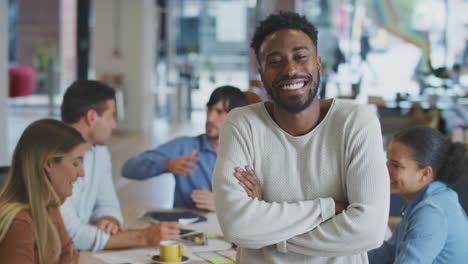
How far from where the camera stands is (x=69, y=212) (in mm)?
2811

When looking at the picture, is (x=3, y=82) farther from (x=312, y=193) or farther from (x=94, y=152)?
(x=312, y=193)

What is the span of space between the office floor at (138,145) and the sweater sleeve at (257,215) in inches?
190

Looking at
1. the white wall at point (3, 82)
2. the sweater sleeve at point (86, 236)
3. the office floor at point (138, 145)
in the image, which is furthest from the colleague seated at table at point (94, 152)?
the white wall at point (3, 82)

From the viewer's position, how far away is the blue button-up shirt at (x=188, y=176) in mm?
3670

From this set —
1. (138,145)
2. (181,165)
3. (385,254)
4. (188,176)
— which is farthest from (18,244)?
(138,145)

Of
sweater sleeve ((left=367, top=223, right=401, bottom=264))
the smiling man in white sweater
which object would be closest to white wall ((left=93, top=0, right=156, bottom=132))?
sweater sleeve ((left=367, top=223, right=401, bottom=264))

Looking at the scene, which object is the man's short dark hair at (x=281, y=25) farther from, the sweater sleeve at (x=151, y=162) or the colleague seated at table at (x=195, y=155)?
the sweater sleeve at (x=151, y=162)

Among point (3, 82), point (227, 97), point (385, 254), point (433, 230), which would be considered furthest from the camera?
point (3, 82)

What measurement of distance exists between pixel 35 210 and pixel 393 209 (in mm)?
2708

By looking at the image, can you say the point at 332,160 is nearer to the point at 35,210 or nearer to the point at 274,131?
the point at 274,131

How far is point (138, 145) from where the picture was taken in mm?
10688

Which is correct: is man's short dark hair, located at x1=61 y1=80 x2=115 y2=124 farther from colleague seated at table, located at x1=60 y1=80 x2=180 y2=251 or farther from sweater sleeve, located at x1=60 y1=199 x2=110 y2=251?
sweater sleeve, located at x1=60 y1=199 x2=110 y2=251

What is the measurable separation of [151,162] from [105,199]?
1.30 feet

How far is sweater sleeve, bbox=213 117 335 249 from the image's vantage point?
185 centimetres
